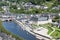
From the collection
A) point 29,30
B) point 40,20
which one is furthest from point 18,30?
point 40,20

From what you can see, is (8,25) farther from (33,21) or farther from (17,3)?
(17,3)

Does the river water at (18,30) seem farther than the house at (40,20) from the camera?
No

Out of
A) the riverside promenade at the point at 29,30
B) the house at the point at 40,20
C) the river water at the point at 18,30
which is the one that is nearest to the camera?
the riverside promenade at the point at 29,30

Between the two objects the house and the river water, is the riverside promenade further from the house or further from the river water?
the house

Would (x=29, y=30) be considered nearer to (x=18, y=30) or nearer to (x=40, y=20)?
(x=18, y=30)

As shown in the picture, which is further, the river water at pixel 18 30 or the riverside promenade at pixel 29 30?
→ the river water at pixel 18 30

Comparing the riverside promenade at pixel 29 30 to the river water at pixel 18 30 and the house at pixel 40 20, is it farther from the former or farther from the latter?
the house at pixel 40 20

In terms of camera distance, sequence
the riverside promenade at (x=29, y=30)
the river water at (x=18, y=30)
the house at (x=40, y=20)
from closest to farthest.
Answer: the riverside promenade at (x=29, y=30) < the river water at (x=18, y=30) < the house at (x=40, y=20)

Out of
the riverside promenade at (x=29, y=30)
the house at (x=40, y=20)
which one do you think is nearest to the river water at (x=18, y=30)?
the riverside promenade at (x=29, y=30)

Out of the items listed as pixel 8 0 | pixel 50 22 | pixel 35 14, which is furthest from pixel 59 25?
pixel 8 0

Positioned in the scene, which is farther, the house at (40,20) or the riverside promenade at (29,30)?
the house at (40,20)
